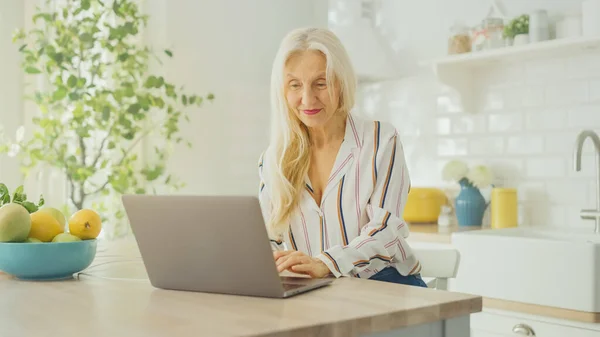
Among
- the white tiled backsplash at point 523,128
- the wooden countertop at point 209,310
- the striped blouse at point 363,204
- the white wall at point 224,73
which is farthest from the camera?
→ the white wall at point 224,73

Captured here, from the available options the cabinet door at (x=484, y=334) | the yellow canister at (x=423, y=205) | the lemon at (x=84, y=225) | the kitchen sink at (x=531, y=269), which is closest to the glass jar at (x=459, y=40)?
the yellow canister at (x=423, y=205)

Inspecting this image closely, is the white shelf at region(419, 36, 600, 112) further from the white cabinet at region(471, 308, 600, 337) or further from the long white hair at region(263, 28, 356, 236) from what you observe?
the long white hair at region(263, 28, 356, 236)

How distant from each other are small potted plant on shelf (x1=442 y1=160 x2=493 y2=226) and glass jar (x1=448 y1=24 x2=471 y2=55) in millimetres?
515

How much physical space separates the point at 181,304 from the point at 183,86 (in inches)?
90.7

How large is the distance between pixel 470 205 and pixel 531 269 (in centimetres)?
74

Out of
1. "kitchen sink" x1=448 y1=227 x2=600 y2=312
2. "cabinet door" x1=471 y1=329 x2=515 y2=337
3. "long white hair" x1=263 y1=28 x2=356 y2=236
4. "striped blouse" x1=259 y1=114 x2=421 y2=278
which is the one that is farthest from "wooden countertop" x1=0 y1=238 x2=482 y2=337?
"cabinet door" x1=471 y1=329 x2=515 y2=337

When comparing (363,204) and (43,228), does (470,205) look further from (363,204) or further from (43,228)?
(43,228)

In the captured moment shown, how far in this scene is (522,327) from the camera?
8.08 feet

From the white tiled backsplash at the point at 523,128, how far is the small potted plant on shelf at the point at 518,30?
15 centimetres

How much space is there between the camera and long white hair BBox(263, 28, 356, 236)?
72.8 inches

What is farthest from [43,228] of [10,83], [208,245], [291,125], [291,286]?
[10,83]

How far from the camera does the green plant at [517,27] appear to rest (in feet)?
Result: 9.98

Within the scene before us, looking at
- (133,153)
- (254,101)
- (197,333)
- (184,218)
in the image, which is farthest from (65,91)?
(197,333)

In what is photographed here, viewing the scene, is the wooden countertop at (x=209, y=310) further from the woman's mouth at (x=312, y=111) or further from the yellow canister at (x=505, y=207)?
the yellow canister at (x=505, y=207)
